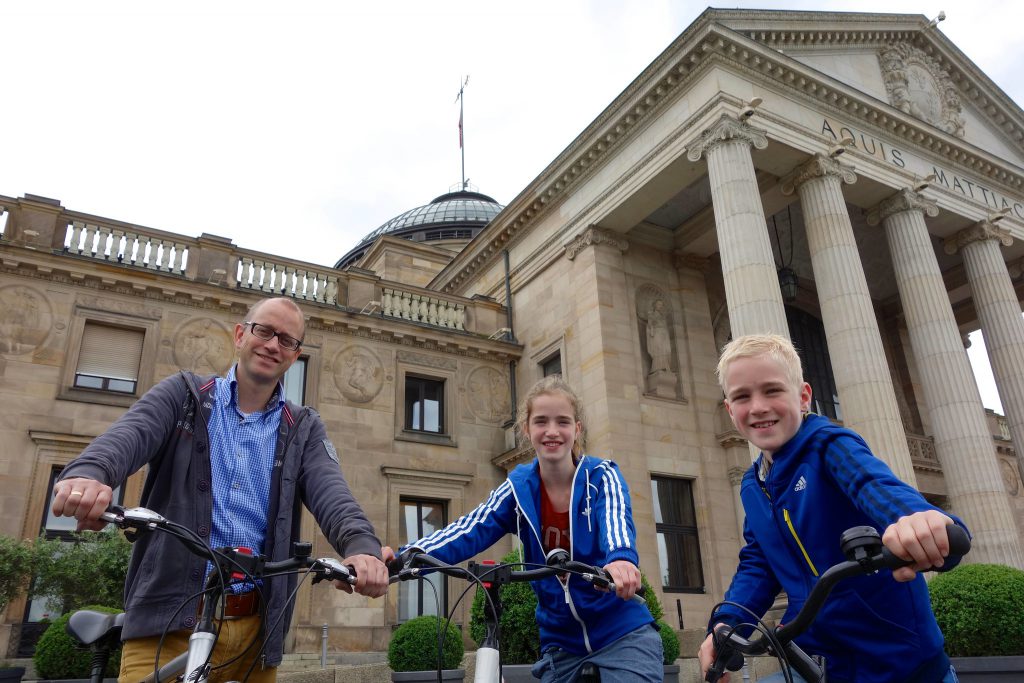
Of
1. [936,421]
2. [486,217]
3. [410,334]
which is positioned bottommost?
[936,421]

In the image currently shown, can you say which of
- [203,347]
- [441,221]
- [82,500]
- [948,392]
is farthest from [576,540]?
[441,221]

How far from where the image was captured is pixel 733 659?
2.67 meters

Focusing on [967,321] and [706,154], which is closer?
[706,154]

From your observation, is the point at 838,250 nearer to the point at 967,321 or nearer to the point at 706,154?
the point at 706,154

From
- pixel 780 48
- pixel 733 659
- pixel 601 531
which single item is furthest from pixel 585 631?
pixel 780 48

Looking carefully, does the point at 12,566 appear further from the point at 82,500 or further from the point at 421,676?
the point at 82,500

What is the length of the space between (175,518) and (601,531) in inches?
76.3

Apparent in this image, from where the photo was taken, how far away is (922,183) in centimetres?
2080

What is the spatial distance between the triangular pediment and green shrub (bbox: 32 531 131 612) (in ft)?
57.4

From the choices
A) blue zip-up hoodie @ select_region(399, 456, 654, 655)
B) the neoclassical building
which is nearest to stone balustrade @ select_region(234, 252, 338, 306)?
the neoclassical building

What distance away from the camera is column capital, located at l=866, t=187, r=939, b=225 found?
20812 millimetres

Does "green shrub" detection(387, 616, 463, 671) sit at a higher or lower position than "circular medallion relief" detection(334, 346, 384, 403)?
lower

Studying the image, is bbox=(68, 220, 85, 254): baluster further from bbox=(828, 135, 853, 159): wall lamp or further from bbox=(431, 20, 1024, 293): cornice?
bbox=(828, 135, 853, 159): wall lamp

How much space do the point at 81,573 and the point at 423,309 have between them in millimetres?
12419
